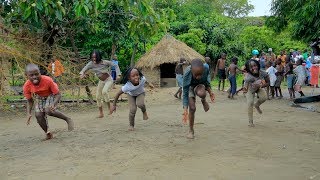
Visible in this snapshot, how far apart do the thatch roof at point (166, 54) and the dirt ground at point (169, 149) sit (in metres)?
11.9

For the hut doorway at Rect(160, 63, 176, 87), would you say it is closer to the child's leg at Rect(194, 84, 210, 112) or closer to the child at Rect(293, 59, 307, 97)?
the child at Rect(293, 59, 307, 97)

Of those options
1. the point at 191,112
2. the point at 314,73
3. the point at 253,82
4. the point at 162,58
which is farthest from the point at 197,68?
the point at 162,58

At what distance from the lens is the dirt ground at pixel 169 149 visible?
493 cm

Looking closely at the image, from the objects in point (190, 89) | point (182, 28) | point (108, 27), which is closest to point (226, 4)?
point (182, 28)

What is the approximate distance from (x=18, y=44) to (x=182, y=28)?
1791 centimetres

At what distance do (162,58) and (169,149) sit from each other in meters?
16.0

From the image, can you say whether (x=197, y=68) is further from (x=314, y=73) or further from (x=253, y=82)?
(x=314, y=73)

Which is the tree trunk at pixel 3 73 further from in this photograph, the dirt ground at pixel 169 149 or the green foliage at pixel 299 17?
the green foliage at pixel 299 17

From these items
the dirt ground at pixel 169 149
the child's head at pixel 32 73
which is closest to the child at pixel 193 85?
the dirt ground at pixel 169 149

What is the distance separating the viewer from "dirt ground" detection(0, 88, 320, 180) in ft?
16.2

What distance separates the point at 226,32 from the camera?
88.3 ft

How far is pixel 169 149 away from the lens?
616 centimetres

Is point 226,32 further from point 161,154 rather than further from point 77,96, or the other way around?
point 161,154

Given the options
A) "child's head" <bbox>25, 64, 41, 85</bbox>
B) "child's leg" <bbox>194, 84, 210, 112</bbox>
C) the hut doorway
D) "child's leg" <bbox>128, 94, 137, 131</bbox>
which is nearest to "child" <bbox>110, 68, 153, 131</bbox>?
"child's leg" <bbox>128, 94, 137, 131</bbox>
